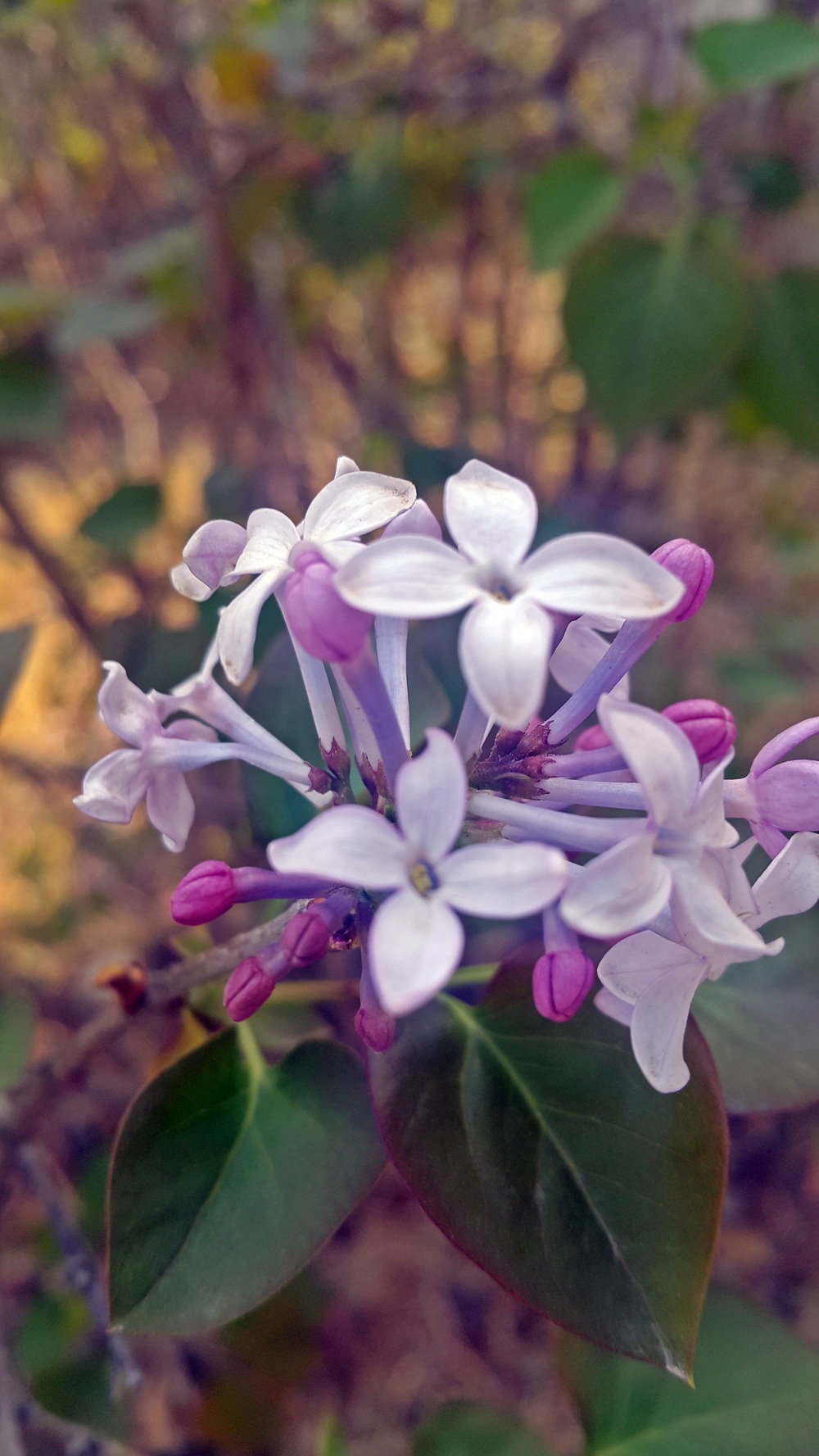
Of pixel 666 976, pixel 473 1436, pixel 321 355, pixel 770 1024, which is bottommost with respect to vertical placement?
pixel 473 1436

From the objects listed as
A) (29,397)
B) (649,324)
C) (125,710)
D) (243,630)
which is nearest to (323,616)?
(243,630)

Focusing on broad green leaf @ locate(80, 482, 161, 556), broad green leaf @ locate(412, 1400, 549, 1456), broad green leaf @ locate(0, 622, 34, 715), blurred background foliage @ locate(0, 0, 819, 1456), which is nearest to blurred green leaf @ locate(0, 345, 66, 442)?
blurred background foliage @ locate(0, 0, 819, 1456)

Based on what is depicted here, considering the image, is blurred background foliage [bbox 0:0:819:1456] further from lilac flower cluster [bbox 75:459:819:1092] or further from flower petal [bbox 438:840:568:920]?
flower petal [bbox 438:840:568:920]

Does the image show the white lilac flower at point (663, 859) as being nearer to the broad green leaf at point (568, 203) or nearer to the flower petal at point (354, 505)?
the flower petal at point (354, 505)

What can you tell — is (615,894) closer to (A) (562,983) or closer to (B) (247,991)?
(A) (562,983)

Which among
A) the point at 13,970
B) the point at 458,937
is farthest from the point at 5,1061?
the point at 458,937

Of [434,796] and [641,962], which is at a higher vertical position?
[434,796]

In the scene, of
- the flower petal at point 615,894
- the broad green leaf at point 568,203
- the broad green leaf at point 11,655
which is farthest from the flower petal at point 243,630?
the broad green leaf at point 568,203
